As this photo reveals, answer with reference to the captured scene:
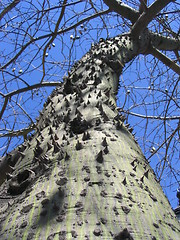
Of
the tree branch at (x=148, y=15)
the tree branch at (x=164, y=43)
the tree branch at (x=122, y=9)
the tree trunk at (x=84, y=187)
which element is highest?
the tree branch at (x=122, y=9)

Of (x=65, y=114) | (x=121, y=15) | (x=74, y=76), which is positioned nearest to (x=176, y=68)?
(x=121, y=15)

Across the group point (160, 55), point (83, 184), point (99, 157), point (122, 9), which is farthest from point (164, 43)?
point (83, 184)

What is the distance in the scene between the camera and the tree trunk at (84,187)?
1.00 meters

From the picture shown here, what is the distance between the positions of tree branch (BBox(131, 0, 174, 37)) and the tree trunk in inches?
A: 68.4

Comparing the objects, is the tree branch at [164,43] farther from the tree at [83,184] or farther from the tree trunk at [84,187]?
the tree trunk at [84,187]

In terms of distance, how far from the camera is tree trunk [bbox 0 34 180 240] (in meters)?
1.00

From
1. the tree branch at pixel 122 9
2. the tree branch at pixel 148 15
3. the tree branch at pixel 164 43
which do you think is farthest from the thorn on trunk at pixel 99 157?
the tree branch at pixel 164 43

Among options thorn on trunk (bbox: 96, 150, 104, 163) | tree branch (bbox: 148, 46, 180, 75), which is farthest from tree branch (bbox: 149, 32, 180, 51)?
thorn on trunk (bbox: 96, 150, 104, 163)

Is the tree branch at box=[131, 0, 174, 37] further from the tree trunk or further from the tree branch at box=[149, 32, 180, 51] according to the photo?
the tree trunk

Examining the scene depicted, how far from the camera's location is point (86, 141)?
1.60 meters

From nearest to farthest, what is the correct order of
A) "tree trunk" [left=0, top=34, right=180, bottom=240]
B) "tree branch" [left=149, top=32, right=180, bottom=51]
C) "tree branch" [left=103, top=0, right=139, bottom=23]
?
"tree trunk" [left=0, top=34, right=180, bottom=240], "tree branch" [left=103, top=0, right=139, bottom=23], "tree branch" [left=149, top=32, right=180, bottom=51]

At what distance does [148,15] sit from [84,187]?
9.38ft

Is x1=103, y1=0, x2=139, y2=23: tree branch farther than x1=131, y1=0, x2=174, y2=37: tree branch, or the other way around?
x1=103, y1=0, x2=139, y2=23: tree branch

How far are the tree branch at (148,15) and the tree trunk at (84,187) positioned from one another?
1.74m
